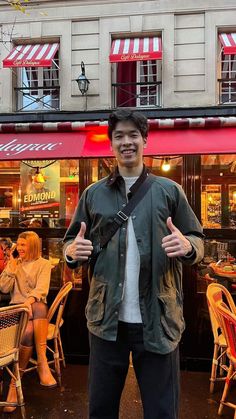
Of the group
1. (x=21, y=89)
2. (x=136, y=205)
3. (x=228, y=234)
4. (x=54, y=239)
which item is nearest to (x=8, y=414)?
(x=54, y=239)

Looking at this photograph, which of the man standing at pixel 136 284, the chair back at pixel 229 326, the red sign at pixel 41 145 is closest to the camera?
the man standing at pixel 136 284

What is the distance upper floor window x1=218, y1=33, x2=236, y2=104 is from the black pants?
16.6 feet

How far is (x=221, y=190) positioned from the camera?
5488 millimetres

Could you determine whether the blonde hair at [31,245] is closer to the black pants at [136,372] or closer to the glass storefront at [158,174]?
the glass storefront at [158,174]

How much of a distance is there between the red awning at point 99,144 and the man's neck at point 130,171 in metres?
1.88

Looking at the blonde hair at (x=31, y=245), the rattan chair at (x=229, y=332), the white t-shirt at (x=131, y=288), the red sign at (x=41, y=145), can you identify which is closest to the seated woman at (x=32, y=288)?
the blonde hair at (x=31, y=245)

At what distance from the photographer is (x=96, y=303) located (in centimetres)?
230

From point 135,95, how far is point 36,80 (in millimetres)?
1755

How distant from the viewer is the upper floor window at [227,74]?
625 cm

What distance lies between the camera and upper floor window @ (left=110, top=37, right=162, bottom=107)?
21.0 ft

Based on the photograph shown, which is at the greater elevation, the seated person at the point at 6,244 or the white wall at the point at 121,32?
the white wall at the point at 121,32

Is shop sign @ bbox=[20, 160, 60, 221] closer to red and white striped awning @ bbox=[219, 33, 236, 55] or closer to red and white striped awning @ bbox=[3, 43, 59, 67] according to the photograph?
red and white striped awning @ bbox=[3, 43, 59, 67]

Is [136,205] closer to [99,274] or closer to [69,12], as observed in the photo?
[99,274]

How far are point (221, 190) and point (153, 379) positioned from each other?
12.2ft
